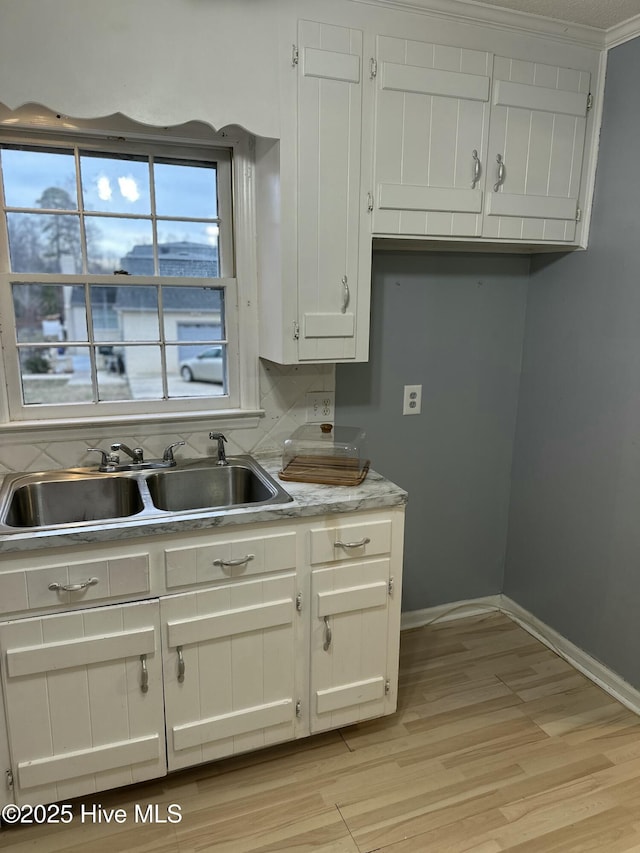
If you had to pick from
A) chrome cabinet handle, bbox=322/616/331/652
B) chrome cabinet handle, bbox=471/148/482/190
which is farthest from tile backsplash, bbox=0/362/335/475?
chrome cabinet handle, bbox=471/148/482/190

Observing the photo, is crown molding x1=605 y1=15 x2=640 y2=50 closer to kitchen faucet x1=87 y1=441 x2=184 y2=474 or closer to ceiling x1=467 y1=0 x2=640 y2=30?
ceiling x1=467 y1=0 x2=640 y2=30

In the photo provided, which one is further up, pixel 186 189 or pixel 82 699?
pixel 186 189

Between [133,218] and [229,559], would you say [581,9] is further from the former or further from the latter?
[229,559]

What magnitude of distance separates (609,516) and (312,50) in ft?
6.61

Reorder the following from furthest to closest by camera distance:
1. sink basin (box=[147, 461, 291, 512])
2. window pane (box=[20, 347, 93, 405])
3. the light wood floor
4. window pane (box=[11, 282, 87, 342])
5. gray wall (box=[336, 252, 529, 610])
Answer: window pane (box=[20, 347, 93, 405]), window pane (box=[11, 282, 87, 342]), gray wall (box=[336, 252, 529, 610]), sink basin (box=[147, 461, 291, 512]), the light wood floor

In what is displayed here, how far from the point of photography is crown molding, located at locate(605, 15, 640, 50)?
203cm

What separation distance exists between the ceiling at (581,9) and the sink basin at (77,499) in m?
2.05

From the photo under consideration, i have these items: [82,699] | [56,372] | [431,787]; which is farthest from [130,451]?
[56,372]

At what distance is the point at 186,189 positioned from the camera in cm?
221

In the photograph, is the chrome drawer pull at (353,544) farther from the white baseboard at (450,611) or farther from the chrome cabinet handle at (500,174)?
the chrome cabinet handle at (500,174)

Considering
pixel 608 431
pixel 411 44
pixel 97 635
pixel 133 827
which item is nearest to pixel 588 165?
pixel 411 44

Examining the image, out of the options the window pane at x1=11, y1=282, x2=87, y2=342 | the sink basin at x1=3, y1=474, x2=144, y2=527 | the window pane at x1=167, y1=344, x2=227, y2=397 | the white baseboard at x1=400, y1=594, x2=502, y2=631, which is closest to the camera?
the sink basin at x1=3, y1=474, x2=144, y2=527

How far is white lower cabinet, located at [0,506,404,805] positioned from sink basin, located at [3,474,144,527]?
1.30 feet

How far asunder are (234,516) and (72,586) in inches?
18.8
